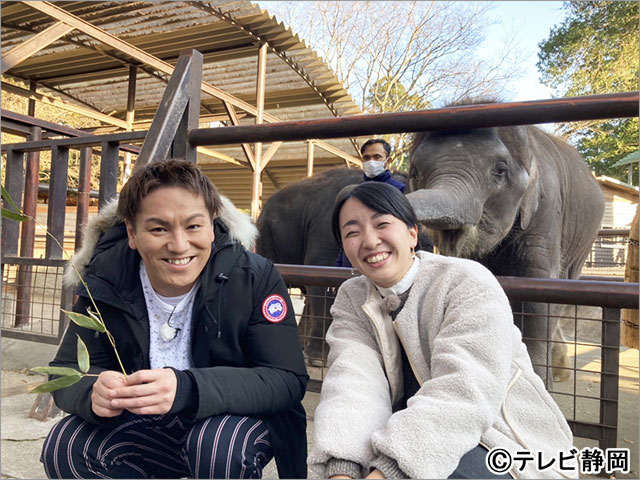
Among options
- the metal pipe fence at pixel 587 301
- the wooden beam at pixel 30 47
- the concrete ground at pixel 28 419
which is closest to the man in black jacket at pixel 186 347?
the metal pipe fence at pixel 587 301

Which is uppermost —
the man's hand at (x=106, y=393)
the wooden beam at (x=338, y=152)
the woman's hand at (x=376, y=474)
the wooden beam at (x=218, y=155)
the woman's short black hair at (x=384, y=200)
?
the wooden beam at (x=338, y=152)

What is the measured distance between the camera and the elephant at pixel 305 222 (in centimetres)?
523

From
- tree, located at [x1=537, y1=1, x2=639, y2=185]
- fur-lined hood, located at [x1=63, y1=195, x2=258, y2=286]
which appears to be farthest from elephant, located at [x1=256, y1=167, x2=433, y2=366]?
tree, located at [x1=537, y1=1, x2=639, y2=185]

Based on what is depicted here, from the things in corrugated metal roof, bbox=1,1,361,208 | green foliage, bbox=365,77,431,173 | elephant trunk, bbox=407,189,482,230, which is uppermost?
green foliage, bbox=365,77,431,173

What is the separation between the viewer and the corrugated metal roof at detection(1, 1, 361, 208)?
7.88m

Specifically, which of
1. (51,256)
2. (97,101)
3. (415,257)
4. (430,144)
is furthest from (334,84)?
(415,257)

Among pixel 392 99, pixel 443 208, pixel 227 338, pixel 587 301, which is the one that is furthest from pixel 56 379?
pixel 392 99

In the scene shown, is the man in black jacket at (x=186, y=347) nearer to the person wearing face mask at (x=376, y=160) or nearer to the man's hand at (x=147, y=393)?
the man's hand at (x=147, y=393)

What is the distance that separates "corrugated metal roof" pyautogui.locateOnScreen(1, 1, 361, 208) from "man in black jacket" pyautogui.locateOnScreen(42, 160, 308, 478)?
6634 millimetres

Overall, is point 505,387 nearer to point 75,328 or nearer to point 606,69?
point 75,328

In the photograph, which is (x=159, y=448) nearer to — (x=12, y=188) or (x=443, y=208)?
(x=443, y=208)

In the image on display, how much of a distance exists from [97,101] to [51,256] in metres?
9.25

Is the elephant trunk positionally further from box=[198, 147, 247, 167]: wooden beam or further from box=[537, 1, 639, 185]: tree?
box=[537, 1, 639, 185]: tree

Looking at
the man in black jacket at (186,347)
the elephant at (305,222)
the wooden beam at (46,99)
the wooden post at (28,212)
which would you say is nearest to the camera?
the man in black jacket at (186,347)
